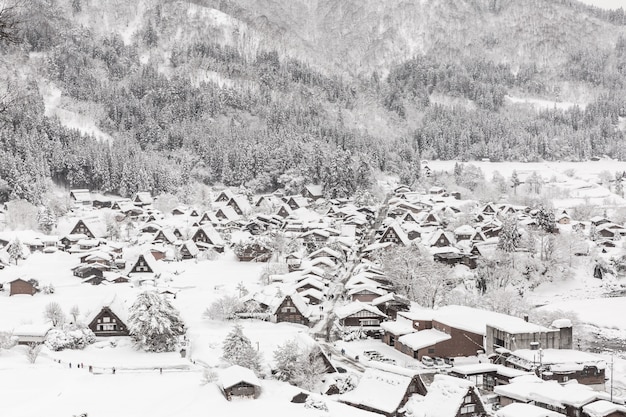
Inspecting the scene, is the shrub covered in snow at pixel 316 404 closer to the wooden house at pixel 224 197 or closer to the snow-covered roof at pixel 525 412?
the snow-covered roof at pixel 525 412

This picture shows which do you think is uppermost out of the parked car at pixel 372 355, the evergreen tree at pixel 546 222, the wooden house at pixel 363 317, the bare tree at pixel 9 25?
the bare tree at pixel 9 25

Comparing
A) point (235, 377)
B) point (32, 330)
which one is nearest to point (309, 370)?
point (235, 377)

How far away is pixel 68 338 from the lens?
31.0m

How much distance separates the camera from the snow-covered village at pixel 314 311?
23703mm

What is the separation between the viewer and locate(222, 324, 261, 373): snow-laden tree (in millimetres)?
26906

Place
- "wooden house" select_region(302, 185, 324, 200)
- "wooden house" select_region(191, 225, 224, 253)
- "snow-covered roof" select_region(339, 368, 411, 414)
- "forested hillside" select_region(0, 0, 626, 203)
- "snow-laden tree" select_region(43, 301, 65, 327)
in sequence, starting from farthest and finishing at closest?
1. "forested hillside" select_region(0, 0, 626, 203)
2. "wooden house" select_region(302, 185, 324, 200)
3. "wooden house" select_region(191, 225, 224, 253)
4. "snow-laden tree" select_region(43, 301, 65, 327)
5. "snow-covered roof" select_region(339, 368, 411, 414)

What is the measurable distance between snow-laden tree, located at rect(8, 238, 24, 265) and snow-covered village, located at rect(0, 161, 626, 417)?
178 mm

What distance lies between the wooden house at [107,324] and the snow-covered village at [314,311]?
2.9 inches

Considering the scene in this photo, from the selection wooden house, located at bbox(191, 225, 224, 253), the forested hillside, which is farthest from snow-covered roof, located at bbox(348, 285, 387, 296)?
the forested hillside

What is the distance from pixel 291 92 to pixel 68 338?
108244 mm

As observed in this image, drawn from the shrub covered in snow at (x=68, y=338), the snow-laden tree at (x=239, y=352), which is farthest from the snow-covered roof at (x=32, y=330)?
the snow-laden tree at (x=239, y=352)

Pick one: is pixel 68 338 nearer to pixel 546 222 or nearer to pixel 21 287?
pixel 21 287

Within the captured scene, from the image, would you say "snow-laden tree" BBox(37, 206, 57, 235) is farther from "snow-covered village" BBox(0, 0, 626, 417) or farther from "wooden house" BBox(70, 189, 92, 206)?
"wooden house" BBox(70, 189, 92, 206)

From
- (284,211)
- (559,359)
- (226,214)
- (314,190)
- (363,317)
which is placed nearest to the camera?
(559,359)
